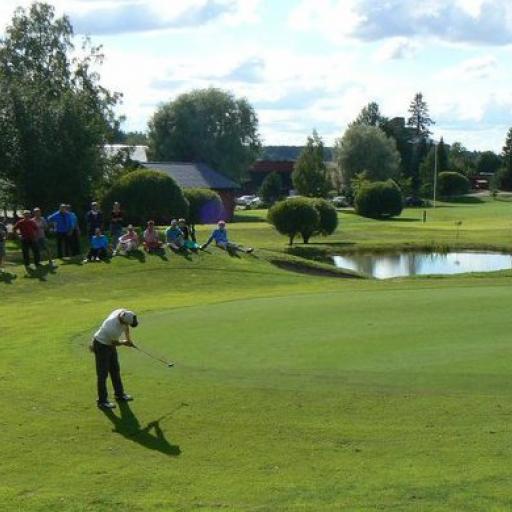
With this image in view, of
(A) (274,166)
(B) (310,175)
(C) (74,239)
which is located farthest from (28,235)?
(A) (274,166)

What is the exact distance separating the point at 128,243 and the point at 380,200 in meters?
61.8

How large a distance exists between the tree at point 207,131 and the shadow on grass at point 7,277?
247 feet

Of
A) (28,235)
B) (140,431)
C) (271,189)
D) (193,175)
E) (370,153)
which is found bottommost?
(140,431)

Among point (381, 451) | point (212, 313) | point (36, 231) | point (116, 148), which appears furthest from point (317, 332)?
point (116, 148)

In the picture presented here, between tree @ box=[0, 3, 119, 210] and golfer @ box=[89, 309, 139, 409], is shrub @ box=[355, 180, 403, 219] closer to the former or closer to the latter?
tree @ box=[0, 3, 119, 210]

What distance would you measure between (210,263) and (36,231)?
6.66 meters

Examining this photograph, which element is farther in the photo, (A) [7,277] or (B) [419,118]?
(B) [419,118]

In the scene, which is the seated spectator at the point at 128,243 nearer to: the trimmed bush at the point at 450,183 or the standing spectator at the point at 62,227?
the standing spectator at the point at 62,227

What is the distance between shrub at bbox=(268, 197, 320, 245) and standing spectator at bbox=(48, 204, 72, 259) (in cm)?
2744

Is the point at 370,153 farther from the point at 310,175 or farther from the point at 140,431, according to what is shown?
the point at 140,431

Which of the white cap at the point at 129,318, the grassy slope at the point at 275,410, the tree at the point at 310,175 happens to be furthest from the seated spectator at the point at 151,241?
the tree at the point at 310,175

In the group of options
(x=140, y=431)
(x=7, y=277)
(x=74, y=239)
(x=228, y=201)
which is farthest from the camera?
(x=228, y=201)

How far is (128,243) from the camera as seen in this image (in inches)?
1369

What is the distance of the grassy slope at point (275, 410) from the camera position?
1084 cm
